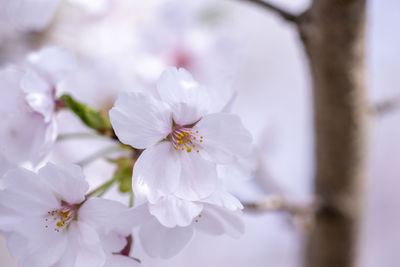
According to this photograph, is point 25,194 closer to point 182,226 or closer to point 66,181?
point 66,181

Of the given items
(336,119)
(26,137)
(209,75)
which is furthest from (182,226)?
(209,75)

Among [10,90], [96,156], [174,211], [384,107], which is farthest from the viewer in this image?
[384,107]

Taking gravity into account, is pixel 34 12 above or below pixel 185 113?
below

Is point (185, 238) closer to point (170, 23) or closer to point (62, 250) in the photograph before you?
point (62, 250)

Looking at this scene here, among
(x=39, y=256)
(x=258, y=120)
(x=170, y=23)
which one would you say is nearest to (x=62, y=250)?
(x=39, y=256)

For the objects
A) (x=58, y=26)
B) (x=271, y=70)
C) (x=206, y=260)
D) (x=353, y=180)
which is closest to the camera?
(x=353, y=180)

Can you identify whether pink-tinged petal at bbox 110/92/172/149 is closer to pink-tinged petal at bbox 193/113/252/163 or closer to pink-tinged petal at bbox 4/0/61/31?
pink-tinged petal at bbox 193/113/252/163

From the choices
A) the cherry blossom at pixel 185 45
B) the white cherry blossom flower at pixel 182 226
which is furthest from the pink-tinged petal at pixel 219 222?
the cherry blossom at pixel 185 45
